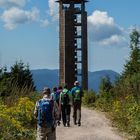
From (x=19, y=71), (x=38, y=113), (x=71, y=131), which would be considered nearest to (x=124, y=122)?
(x=71, y=131)

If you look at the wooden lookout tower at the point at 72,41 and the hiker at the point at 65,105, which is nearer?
the hiker at the point at 65,105

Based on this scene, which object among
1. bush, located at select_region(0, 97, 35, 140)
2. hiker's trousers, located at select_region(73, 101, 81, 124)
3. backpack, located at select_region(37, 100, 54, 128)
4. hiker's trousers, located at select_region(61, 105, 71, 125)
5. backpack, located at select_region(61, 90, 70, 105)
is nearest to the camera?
backpack, located at select_region(37, 100, 54, 128)

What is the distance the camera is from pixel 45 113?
15695mm

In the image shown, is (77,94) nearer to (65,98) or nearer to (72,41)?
(65,98)

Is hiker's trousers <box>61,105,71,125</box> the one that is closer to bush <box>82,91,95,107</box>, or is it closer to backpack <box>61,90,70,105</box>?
backpack <box>61,90,70,105</box>

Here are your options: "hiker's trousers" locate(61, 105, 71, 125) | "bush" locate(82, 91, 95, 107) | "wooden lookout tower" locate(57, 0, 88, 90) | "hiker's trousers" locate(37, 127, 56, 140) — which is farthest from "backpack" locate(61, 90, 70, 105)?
"wooden lookout tower" locate(57, 0, 88, 90)

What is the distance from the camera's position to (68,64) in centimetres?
9056

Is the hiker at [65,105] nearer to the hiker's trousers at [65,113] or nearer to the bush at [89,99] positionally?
the hiker's trousers at [65,113]

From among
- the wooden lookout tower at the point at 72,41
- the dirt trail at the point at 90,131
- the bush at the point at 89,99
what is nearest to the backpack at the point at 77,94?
the dirt trail at the point at 90,131

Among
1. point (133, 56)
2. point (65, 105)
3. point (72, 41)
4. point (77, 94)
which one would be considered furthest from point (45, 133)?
point (72, 41)

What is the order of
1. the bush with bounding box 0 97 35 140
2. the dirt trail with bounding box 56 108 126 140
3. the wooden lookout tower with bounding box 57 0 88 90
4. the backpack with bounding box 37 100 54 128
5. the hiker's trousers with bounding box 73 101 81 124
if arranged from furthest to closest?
the wooden lookout tower with bounding box 57 0 88 90
the hiker's trousers with bounding box 73 101 81 124
the dirt trail with bounding box 56 108 126 140
the bush with bounding box 0 97 35 140
the backpack with bounding box 37 100 54 128

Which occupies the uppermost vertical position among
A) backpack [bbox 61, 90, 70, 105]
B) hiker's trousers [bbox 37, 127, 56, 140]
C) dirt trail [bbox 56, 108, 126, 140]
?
backpack [bbox 61, 90, 70, 105]

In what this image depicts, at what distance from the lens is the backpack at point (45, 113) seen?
1567 cm

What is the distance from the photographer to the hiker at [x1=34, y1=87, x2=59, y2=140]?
15680 mm
